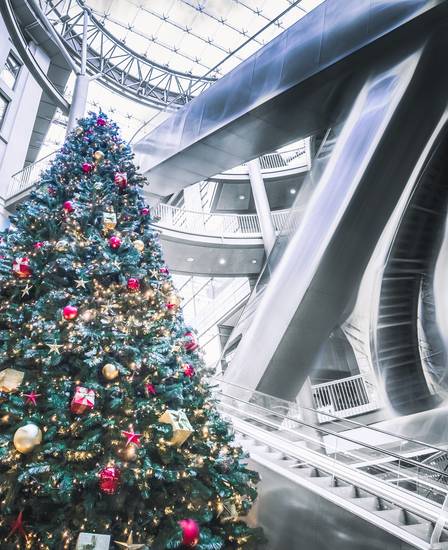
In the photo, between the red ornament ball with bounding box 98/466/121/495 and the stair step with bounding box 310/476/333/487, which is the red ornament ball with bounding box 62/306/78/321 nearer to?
the red ornament ball with bounding box 98/466/121/495

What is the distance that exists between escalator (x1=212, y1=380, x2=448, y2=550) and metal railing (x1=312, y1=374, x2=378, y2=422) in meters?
7.61

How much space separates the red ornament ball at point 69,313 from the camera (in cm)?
311

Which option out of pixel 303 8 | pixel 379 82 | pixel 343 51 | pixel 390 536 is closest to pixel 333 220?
pixel 379 82

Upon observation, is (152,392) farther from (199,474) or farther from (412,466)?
(412,466)

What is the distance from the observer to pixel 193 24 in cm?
2161

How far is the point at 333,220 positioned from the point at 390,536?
512cm

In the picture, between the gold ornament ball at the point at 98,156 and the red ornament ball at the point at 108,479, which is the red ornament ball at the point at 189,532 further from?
the gold ornament ball at the point at 98,156

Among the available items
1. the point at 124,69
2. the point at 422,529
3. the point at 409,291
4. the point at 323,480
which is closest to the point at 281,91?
the point at 409,291

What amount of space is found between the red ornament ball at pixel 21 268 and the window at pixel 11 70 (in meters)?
14.3

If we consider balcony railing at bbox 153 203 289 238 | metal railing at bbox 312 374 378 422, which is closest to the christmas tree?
metal railing at bbox 312 374 378 422

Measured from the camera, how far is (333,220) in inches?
286

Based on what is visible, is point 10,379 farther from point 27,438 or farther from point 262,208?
point 262,208

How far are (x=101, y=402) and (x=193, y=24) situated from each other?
23433 mm

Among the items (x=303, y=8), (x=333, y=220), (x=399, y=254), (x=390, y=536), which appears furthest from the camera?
(x=303, y=8)
